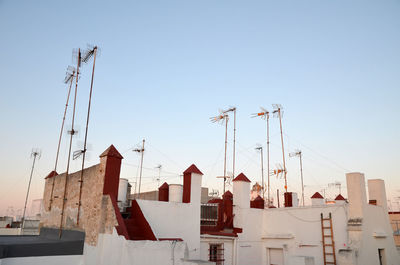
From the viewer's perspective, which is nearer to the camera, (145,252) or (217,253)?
(145,252)

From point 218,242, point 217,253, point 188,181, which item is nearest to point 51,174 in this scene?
point 188,181

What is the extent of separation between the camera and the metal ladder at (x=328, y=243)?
54.2 feet

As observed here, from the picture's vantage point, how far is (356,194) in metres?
16.3

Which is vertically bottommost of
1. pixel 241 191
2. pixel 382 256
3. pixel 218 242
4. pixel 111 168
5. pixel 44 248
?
pixel 382 256

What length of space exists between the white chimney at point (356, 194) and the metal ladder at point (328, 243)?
1256mm

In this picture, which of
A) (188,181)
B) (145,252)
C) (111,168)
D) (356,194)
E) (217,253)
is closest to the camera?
(145,252)

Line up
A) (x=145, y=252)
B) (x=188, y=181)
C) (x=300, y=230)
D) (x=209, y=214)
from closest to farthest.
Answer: (x=145, y=252), (x=188, y=181), (x=300, y=230), (x=209, y=214)

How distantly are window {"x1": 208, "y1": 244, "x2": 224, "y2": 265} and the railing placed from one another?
1.37 meters

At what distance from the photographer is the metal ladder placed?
54.2 ft

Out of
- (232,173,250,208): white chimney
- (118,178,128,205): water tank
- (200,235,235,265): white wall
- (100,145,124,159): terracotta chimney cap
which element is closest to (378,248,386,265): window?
(232,173,250,208): white chimney

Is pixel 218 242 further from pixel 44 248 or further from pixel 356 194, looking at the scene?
pixel 44 248

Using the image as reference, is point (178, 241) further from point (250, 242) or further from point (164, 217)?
point (250, 242)

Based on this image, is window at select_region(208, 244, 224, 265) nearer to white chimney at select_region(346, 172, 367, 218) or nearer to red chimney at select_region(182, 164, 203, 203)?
red chimney at select_region(182, 164, 203, 203)

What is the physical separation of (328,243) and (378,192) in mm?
4670
